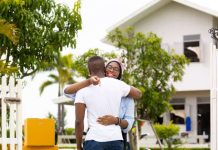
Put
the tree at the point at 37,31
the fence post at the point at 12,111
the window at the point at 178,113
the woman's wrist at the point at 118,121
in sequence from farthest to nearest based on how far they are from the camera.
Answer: the window at the point at 178,113 → the tree at the point at 37,31 → the fence post at the point at 12,111 → the woman's wrist at the point at 118,121

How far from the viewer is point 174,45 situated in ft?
90.1

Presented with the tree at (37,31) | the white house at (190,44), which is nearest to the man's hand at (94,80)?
the tree at (37,31)

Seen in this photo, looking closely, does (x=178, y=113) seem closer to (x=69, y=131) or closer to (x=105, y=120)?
(x=69, y=131)

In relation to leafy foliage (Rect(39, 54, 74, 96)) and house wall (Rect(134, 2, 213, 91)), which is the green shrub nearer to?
house wall (Rect(134, 2, 213, 91))

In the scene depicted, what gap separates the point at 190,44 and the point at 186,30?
26.0 inches

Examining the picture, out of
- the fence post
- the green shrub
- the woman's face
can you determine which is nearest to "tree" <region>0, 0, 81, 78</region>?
the fence post

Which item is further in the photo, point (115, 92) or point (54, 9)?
point (54, 9)

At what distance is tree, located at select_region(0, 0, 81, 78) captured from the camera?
14188 mm

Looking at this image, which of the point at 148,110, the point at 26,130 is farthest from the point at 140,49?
the point at 26,130

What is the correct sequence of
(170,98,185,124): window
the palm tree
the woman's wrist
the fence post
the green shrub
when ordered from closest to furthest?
the woman's wrist < the fence post < (170,98,185,124): window < the green shrub < the palm tree

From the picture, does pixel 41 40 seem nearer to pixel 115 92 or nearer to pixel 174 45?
pixel 115 92

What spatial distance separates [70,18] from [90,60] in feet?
32.8

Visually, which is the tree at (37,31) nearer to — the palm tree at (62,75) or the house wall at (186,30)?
the house wall at (186,30)

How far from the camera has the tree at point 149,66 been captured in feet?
69.3
